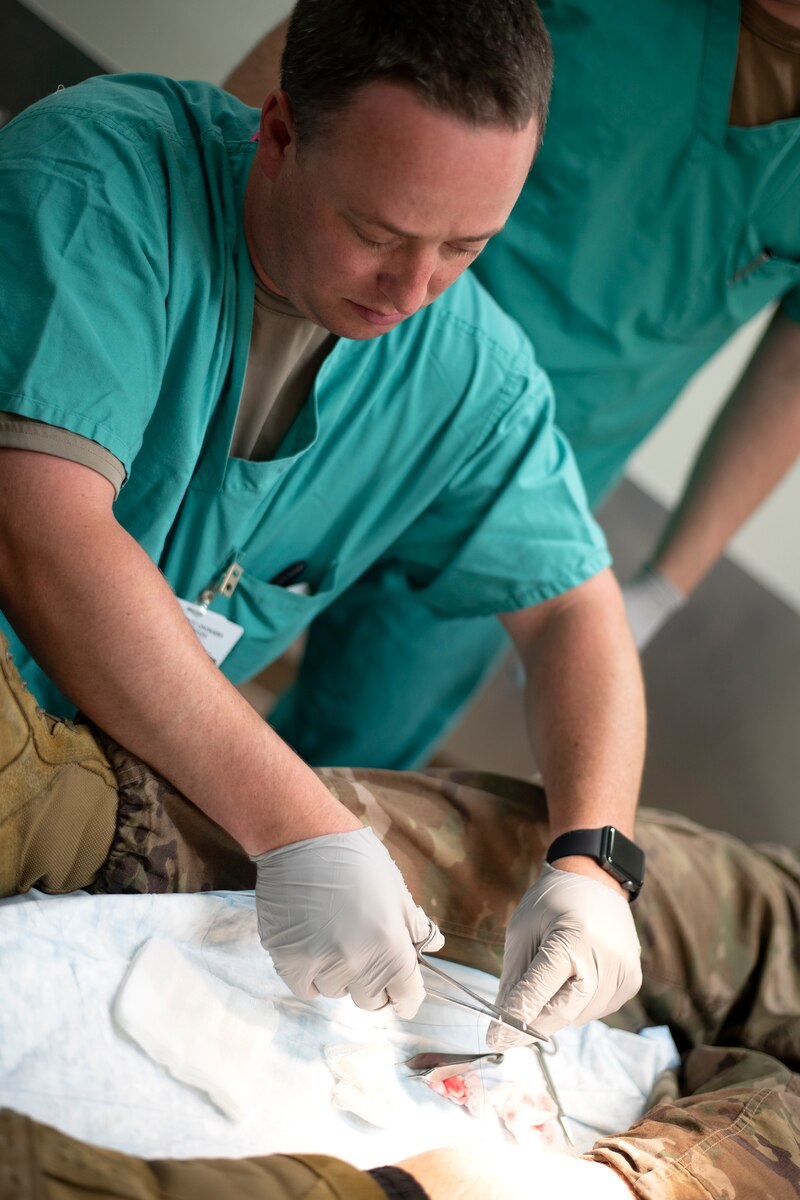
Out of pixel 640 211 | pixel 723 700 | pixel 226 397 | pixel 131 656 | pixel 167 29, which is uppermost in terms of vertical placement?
pixel 640 211

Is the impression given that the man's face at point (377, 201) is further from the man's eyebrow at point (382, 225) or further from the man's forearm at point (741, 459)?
the man's forearm at point (741, 459)

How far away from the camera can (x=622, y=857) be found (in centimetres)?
110

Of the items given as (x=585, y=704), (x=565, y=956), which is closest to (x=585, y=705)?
(x=585, y=704)

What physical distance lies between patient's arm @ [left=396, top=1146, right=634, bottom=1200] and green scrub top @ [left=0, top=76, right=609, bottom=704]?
0.53m

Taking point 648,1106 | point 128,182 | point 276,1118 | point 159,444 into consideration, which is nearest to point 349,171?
point 128,182

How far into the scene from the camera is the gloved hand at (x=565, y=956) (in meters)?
0.99

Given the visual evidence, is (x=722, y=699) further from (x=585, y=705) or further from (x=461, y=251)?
(x=461, y=251)

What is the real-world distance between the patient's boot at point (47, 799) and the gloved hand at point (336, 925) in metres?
0.15

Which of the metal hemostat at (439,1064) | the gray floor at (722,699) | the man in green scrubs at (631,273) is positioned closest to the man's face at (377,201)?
the man in green scrubs at (631,273)

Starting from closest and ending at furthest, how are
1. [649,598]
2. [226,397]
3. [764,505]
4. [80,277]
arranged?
[80,277] < [226,397] < [649,598] < [764,505]

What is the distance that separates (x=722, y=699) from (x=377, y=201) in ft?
5.34

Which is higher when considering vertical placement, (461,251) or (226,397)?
(461,251)

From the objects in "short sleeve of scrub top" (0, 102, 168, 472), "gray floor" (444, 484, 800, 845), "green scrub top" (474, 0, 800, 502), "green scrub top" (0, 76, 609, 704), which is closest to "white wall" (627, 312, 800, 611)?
"gray floor" (444, 484, 800, 845)

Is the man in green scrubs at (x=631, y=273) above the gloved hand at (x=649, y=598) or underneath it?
above
